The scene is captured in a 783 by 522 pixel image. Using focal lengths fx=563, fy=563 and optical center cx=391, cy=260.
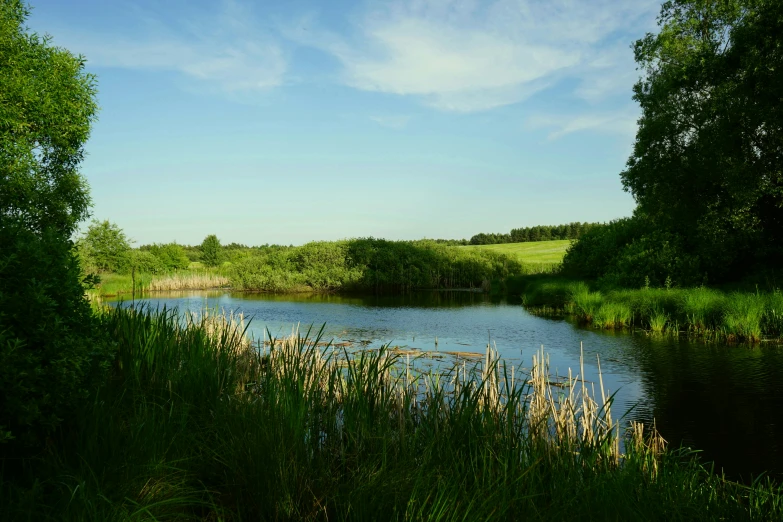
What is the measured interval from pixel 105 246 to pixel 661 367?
3765cm

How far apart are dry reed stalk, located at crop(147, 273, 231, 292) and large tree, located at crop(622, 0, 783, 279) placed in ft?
113

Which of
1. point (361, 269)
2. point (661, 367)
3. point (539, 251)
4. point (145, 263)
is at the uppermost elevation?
point (539, 251)

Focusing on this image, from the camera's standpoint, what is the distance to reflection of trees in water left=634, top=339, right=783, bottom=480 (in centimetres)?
818

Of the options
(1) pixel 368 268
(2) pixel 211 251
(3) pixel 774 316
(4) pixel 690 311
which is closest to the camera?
(3) pixel 774 316

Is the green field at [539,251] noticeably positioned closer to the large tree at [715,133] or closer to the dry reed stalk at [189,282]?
the dry reed stalk at [189,282]

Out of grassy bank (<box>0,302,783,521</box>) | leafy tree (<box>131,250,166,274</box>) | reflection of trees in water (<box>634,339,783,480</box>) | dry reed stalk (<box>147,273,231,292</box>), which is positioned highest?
leafy tree (<box>131,250,166,274</box>)

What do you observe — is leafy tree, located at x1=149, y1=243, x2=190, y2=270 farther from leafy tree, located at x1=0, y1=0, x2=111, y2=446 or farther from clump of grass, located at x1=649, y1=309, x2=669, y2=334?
leafy tree, located at x1=0, y1=0, x2=111, y2=446

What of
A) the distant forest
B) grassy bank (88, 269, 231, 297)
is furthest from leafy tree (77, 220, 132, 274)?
the distant forest

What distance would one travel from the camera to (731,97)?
68.5 feet

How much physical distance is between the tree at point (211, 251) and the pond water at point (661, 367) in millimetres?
50136

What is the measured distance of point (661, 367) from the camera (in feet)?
45.9

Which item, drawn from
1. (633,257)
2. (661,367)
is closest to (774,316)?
(661,367)

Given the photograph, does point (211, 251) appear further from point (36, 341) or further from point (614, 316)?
point (36, 341)

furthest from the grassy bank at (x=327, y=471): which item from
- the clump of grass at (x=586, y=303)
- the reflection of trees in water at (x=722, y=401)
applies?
the clump of grass at (x=586, y=303)
